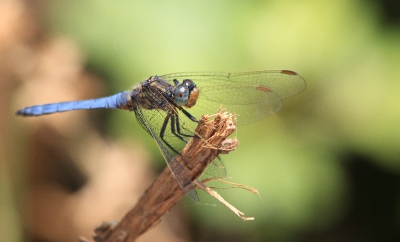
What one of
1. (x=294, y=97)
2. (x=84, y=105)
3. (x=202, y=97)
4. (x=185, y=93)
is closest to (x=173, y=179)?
(x=185, y=93)

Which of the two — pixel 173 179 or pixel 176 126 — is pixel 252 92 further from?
pixel 173 179

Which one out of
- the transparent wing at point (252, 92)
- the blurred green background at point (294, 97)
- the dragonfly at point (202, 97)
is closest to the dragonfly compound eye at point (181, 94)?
the dragonfly at point (202, 97)

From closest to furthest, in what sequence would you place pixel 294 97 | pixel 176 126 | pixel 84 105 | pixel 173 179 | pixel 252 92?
1. pixel 173 179
2. pixel 176 126
3. pixel 252 92
4. pixel 84 105
5. pixel 294 97

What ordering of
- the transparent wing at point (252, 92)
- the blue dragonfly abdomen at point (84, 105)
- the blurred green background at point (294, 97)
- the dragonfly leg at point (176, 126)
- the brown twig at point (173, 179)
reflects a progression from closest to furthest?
the brown twig at point (173, 179) < the dragonfly leg at point (176, 126) < the transparent wing at point (252, 92) < the blue dragonfly abdomen at point (84, 105) < the blurred green background at point (294, 97)

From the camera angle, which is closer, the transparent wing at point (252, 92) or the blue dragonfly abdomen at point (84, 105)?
the transparent wing at point (252, 92)

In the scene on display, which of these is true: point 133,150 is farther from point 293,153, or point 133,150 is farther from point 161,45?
point 293,153

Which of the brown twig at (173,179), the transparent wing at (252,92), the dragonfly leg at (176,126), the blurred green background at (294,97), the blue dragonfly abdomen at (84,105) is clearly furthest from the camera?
the blurred green background at (294,97)

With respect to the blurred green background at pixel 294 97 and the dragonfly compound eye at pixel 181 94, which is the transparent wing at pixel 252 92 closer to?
the dragonfly compound eye at pixel 181 94

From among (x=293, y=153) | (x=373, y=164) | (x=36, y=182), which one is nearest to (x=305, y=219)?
(x=293, y=153)

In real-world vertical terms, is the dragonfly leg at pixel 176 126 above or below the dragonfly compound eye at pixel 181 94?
below
